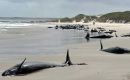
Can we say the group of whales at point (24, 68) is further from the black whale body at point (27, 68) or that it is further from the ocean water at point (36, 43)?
the ocean water at point (36, 43)

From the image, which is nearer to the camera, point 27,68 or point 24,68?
point 24,68

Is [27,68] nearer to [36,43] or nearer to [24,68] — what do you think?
[24,68]

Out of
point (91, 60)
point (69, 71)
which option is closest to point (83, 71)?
point (69, 71)

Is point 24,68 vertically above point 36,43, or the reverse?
point 24,68

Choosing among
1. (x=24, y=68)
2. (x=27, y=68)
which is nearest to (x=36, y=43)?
(x=27, y=68)

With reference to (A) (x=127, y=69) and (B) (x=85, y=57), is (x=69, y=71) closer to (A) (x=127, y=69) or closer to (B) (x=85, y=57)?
(A) (x=127, y=69)

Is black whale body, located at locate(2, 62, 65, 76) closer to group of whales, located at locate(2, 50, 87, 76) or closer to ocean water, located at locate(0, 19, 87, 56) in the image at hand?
group of whales, located at locate(2, 50, 87, 76)

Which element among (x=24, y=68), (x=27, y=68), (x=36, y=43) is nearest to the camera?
(x=24, y=68)

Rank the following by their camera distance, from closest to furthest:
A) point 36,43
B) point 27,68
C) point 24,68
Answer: point 24,68 → point 27,68 → point 36,43

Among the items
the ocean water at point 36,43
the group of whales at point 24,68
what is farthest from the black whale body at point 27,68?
the ocean water at point 36,43

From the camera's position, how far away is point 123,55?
22188 millimetres

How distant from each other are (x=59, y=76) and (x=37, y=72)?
4.99 feet

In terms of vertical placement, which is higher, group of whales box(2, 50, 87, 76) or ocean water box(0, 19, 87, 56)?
group of whales box(2, 50, 87, 76)

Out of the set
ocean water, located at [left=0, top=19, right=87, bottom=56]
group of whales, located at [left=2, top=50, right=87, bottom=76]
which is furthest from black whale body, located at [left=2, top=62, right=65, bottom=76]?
ocean water, located at [left=0, top=19, right=87, bottom=56]
